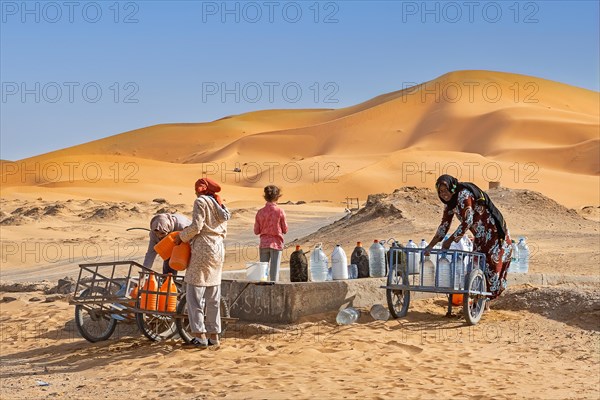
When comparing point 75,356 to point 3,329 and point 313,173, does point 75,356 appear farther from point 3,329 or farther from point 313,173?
point 313,173

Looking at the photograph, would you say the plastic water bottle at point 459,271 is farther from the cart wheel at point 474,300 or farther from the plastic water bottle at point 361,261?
the plastic water bottle at point 361,261

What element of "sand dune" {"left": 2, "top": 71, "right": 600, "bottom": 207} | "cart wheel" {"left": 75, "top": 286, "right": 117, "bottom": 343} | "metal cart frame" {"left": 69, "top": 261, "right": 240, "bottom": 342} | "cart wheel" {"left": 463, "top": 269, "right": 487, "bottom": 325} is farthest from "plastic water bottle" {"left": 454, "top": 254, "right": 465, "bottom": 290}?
"sand dune" {"left": 2, "top": 71, "right": 600, "bottom": 207}

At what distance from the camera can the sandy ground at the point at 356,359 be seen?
798cm

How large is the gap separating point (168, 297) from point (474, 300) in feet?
10.5

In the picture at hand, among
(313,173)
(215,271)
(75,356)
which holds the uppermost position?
(313,173)

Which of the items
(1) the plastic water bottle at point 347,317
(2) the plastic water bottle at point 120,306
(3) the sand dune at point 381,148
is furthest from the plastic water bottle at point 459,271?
(3) the sand dune at point 381,148

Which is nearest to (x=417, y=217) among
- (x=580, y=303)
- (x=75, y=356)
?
(x=580, y=303)

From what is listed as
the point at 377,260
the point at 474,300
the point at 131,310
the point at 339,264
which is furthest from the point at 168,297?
the point at 474,300

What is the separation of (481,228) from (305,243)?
11441 mm

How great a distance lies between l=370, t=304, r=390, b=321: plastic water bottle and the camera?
10844 mm

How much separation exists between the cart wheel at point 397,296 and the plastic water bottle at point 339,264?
2.03 feet

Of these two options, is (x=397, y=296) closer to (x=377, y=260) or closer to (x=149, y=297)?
(x=377, y=260)

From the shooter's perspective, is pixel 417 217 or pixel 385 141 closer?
pixel 417 217

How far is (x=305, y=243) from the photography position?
71.8ft
